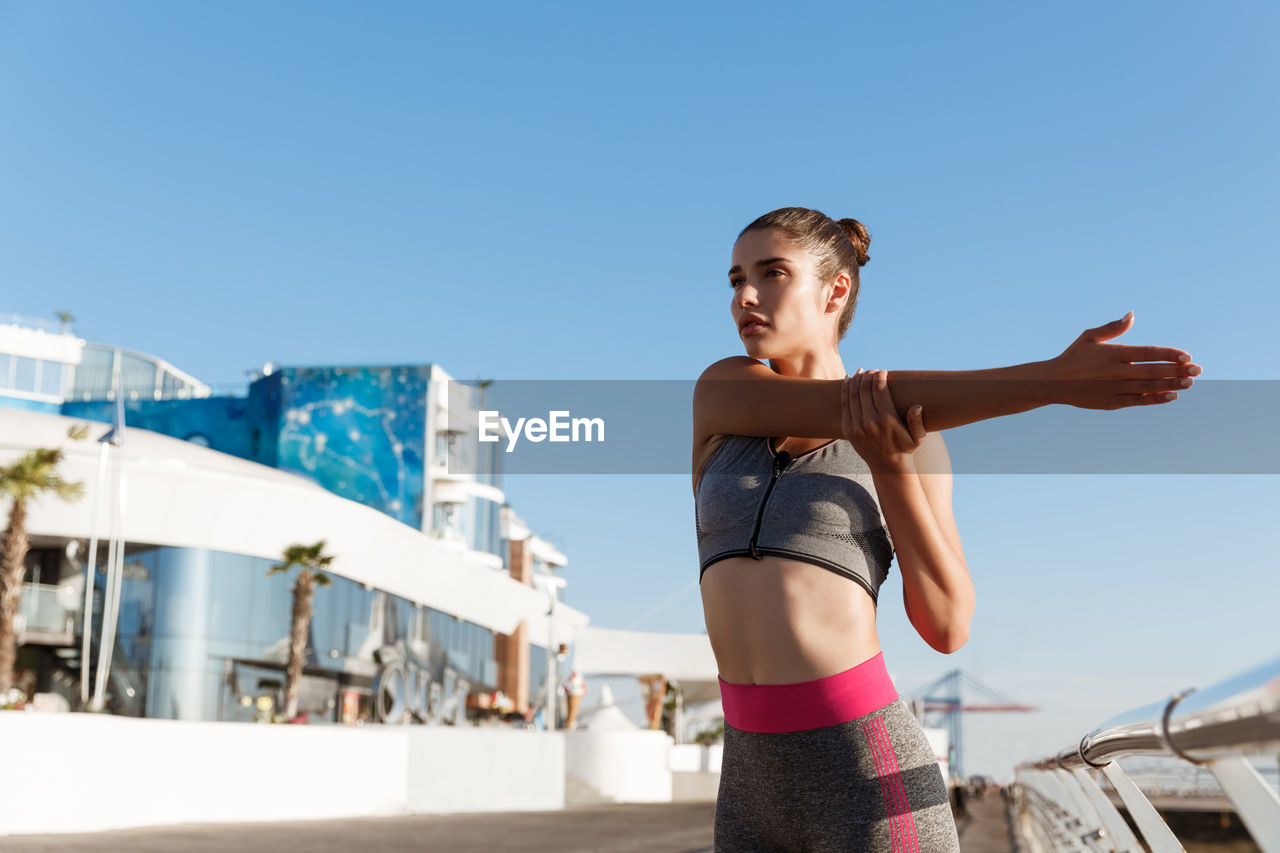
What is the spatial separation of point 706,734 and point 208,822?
38.2m

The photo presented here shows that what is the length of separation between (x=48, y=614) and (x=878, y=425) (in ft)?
102

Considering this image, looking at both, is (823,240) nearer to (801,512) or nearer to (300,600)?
(801,512)

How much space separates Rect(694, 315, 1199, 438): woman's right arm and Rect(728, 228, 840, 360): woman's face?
0.19 m

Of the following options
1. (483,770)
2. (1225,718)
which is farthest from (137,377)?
(1225,718)

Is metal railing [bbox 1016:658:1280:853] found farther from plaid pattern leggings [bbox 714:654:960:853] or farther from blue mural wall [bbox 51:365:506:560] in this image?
blue mural wall [bbox 51:365:506:560]

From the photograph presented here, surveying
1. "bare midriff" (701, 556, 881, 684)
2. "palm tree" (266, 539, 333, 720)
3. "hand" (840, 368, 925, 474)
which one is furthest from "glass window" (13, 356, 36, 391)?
"hand" (840, 368, 925, 474)

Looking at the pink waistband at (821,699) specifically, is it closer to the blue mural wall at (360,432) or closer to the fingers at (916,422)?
the fingers at (916,422)

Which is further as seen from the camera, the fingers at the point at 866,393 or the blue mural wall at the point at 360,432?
the blue mural wall at the point at 360,432

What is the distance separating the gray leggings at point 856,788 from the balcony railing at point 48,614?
30.6 metres

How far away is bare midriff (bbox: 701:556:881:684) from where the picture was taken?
159 centimetres

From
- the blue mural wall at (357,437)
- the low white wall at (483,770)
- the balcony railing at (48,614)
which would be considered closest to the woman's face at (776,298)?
the low white wall at (483,770)

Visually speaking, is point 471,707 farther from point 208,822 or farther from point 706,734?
point 208,822

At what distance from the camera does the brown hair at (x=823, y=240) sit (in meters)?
1.87

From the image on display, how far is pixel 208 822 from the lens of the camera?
16.1m
